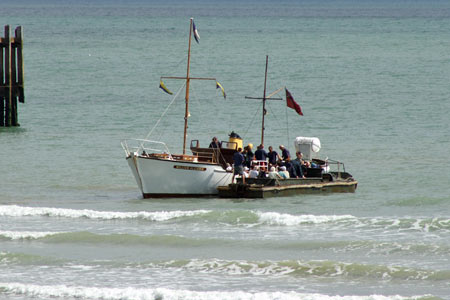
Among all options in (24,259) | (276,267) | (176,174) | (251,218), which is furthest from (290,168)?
(24,259)

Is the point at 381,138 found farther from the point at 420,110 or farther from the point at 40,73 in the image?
the point at 40,73

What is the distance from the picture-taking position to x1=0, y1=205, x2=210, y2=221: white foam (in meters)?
27.3

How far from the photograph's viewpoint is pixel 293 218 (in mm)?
26516

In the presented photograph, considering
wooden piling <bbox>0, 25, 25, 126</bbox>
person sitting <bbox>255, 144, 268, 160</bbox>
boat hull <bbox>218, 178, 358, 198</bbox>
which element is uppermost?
wooden piling <bbox>0, 25, 25, 126</bbox>

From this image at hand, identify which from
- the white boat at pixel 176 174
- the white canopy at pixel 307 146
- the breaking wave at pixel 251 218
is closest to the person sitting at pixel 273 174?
the white boat at pixel 176 174

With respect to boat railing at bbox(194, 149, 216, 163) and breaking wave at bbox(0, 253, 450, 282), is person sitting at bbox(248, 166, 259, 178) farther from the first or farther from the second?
breaking wave at bbox(0, 253, 450, 282)

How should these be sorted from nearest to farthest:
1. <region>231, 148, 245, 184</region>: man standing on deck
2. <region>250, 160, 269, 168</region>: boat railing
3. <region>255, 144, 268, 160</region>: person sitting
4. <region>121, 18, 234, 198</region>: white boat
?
1. <region>231, 148, 245, 184</region>: man standing on deck
2. <region>121, 18, 234, 198</region>: white boat
3. <region>250, 160, 269, 168</region>: boat railing
4. <region>255, 144, 268, 160</region>: person sitting

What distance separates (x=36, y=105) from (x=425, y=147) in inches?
1203

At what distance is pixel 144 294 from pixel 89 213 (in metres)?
9.45

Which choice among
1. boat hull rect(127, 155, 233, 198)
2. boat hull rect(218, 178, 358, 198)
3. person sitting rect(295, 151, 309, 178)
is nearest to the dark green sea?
boat hull rect(218, 178, 358, 198)

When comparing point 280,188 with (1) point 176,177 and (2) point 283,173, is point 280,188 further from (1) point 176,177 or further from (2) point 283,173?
(1) point 176,177

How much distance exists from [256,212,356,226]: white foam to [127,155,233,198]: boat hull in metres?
3.72

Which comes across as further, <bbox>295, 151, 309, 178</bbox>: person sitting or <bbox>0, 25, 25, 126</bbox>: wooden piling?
<bbox>0, 25, 25, 126</bbox>: wooden piling

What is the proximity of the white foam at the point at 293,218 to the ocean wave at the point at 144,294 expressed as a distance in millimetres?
7385
